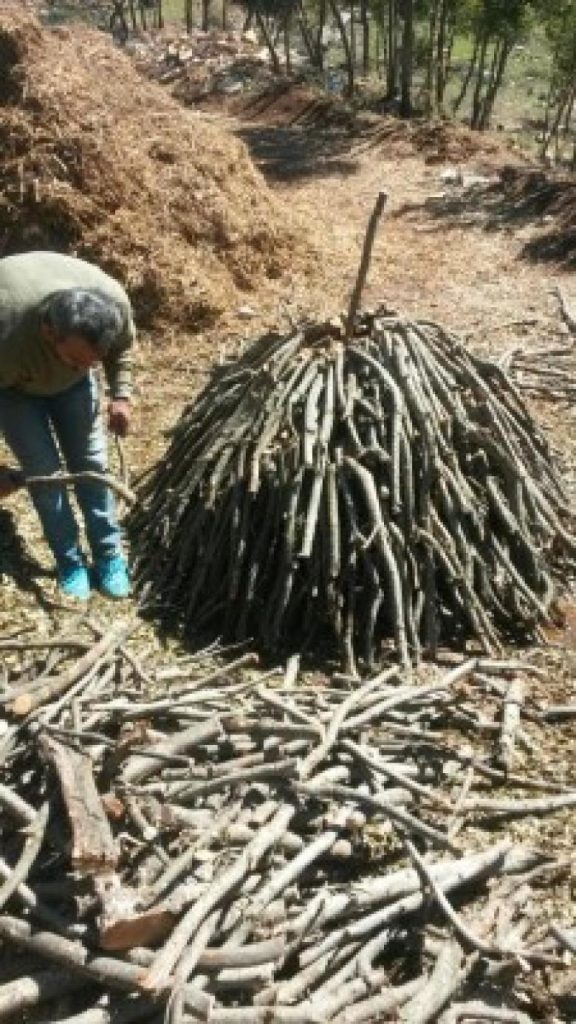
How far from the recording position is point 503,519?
513cm

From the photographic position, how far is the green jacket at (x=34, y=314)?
4496 mm

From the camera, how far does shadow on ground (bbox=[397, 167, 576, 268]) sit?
36.2 ft

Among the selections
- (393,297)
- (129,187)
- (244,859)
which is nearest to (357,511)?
(244,859)

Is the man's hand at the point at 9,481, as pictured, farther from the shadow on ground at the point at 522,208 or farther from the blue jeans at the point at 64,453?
the shadow on ground at the point at 522,208

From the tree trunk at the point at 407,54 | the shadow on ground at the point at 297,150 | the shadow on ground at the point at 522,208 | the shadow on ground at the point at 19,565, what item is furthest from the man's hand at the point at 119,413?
the tree trunk at the point at 407,54

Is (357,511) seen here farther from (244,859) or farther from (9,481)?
(244,859)

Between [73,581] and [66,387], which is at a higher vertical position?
[66,387]

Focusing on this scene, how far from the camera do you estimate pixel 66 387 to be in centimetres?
482

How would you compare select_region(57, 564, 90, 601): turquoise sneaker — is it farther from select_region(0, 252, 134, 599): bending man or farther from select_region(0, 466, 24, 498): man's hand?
select_region(0, 466, 24, 498): man's hand

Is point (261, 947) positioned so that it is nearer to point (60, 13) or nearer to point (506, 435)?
point (506, 435)

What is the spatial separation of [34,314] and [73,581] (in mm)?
1150

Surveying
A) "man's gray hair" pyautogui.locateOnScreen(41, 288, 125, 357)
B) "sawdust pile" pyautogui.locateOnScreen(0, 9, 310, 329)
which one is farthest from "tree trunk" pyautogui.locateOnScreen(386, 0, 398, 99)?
"man's gray hair" pyautogui.locateOnScreen(41, 288, 125, 357)

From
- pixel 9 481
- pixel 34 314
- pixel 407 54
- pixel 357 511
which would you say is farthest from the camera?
pixel 407 54

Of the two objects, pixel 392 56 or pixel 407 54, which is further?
pixel 392 56
